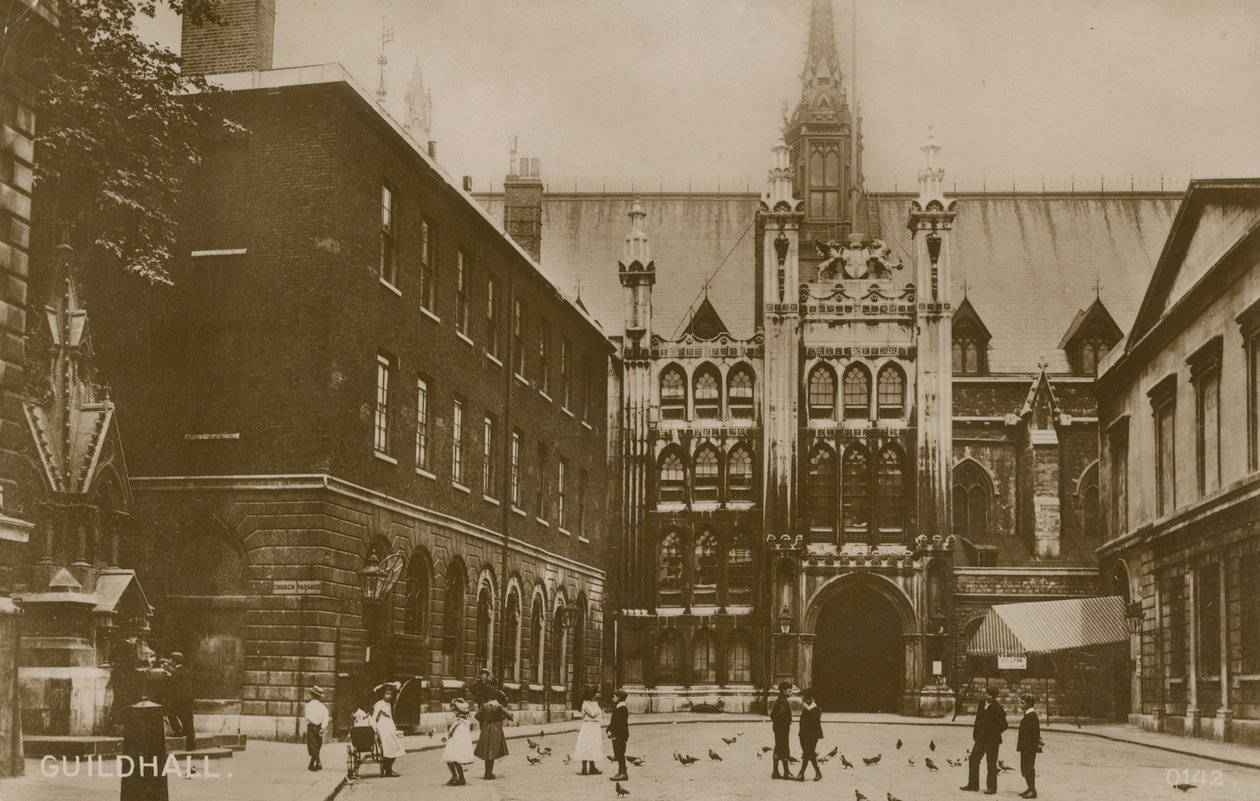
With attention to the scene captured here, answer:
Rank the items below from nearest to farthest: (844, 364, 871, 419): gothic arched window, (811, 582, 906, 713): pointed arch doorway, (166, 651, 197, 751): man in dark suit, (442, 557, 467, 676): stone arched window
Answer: (166, 651, 197, 751): man in dark suit
(442, 557, 467, 676): stone arched window
(811, 582, 906, 713): pointed arch doorway
(844, 364, 871, 419): gothic arched window

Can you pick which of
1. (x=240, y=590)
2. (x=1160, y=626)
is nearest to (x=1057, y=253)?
(x=1160, y=626)

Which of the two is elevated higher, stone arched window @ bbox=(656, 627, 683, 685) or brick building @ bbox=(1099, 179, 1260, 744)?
brick building @ bbox=(1099, 179, 1260, 744)

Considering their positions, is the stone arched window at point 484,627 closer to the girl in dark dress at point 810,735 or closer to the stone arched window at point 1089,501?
the girl in dark dress at point 810,735

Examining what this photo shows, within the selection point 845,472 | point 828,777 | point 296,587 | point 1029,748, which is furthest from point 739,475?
point 1029,748

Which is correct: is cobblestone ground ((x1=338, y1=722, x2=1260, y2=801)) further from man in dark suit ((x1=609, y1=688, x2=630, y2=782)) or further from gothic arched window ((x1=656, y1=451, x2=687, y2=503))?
gothic arched window ((x1=656, y1=451, x2=687, y2=503))

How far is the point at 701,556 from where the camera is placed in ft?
171

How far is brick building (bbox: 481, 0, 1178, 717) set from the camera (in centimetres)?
4962

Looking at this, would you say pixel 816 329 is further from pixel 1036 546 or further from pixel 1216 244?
pixel 1216 244

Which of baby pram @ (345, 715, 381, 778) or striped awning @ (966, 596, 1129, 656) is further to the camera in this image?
striped awning @ (966, 596, 1129, 656)

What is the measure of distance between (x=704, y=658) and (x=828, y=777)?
30.1m

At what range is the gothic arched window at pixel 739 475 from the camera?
171 ft

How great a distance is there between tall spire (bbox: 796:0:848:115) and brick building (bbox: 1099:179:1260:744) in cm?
2184

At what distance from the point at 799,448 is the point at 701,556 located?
16.5 feet

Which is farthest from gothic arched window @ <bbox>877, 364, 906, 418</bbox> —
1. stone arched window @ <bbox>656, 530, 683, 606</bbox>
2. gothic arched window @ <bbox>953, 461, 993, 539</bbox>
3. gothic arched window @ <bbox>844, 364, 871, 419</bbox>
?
stone arched window @ <bbox>656, 530, 683, 606</bbox>
